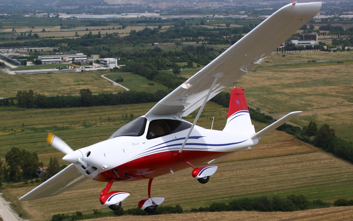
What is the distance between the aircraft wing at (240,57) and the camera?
10.7m

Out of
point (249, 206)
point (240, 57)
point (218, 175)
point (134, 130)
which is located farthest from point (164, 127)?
point (218, 175)

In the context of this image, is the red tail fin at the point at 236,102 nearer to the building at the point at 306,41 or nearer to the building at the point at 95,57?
the building at the point at 95,57

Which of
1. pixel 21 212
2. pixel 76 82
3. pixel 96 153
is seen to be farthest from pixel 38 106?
pixel 96 153

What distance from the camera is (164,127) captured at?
14.1 meters

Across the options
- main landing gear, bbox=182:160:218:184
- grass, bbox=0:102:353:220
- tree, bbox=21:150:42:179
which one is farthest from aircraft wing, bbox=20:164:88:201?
tree, bbox=21:150:42:179

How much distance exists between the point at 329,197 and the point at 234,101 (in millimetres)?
16945

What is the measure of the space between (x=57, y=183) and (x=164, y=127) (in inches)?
207

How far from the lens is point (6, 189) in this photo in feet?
109

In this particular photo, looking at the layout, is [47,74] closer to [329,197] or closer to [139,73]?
[139,73]

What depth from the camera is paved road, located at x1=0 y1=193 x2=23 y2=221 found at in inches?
1093

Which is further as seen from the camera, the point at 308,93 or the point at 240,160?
the point at 308,93

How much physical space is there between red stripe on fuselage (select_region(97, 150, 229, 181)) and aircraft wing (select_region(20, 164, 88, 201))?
319cm

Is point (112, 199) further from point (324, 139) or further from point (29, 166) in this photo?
point (324, 139)

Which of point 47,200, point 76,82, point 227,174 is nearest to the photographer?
point 47,200
